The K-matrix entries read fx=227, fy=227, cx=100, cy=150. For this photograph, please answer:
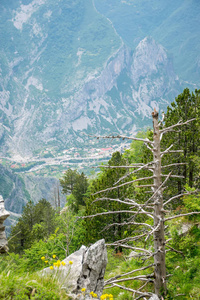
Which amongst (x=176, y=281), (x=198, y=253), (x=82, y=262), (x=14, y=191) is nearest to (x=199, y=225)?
(x=198, y=253)

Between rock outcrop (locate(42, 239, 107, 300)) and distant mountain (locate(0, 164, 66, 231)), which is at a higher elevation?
rock outcrop (locate(42, 239, 107, 300))

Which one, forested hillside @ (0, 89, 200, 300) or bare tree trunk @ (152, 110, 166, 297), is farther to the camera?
bare tree trunk @ (152, 110, 166, 297)

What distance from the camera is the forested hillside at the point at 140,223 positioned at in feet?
14.7

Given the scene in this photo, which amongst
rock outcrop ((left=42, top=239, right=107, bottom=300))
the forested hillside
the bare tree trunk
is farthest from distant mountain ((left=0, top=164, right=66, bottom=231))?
rock outcrop ((left=42, top=239, right=107, bottom=300))

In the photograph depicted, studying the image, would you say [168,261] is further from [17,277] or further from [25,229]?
[25,229]

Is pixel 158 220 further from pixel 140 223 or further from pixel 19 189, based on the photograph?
pixel 19 189

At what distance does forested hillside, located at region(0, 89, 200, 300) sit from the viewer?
14.7 feet

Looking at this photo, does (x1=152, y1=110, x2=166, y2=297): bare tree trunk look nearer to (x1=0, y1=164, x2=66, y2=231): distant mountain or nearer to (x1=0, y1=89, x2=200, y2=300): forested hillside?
(x1=0, y1=89, x2=200, y2=300): forested hillside

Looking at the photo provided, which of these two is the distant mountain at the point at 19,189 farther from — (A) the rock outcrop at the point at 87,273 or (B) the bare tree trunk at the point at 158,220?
(A) the rock outcrop at the point at 87,273

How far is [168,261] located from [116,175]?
9.11 metres

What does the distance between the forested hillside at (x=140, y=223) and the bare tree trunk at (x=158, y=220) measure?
11 centimetres

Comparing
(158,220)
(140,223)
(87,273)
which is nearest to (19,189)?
(140,223)

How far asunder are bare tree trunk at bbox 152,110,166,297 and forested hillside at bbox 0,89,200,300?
Answer: 0.35 ft

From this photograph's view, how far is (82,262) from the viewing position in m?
4.54
